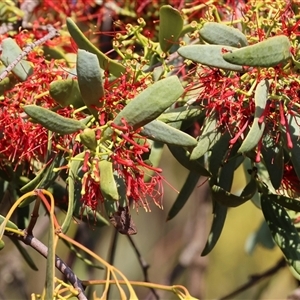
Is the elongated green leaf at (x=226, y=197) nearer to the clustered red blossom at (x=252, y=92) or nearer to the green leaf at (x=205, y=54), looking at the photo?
the clustered red blossom at (x=252, y=92)

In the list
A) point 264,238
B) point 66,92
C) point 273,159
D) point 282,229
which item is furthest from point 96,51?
point 264,238

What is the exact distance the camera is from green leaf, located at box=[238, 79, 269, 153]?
86cm

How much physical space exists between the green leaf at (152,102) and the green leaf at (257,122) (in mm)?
104

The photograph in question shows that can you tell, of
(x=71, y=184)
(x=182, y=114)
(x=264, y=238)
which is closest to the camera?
(x=71, y=184)

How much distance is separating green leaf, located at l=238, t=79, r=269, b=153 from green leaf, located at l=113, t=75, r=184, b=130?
104 mm

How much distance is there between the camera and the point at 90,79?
2.86 ft

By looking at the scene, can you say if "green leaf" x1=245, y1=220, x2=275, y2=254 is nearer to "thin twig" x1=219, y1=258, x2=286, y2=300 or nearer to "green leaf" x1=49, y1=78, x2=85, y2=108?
"thin twig" x1=219, y1=258, x2=286, y2=300

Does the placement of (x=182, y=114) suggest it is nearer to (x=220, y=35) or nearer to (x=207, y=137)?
(x=207, y=137)

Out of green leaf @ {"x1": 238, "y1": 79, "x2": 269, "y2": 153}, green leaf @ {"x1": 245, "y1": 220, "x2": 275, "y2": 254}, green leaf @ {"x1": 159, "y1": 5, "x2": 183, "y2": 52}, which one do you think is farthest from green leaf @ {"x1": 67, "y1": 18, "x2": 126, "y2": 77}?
green leaf @ {"x1": 245, "y1": 220, "x2": 275, "y2": 254}

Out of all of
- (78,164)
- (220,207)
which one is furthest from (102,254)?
(78,164)

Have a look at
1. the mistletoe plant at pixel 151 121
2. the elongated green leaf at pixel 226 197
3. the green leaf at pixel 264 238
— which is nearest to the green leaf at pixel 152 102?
the mistletoe plant at pixel 151 121

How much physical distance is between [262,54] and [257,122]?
0.10m

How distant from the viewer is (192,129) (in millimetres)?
1481

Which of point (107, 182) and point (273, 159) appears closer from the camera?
point (107, 182)
